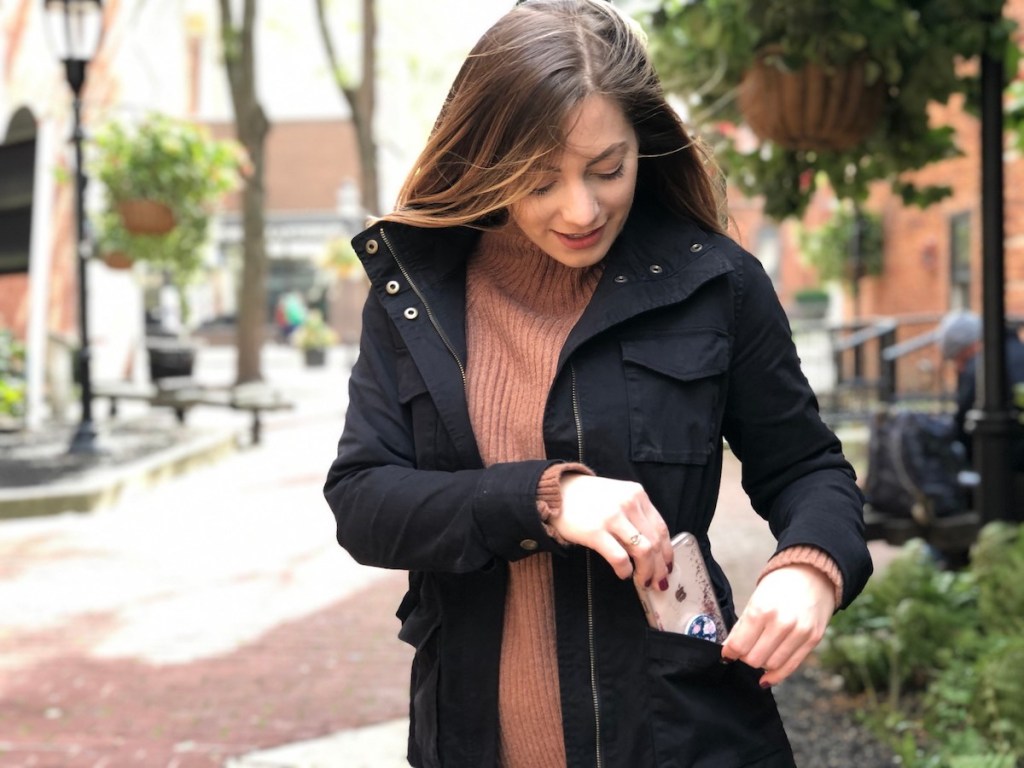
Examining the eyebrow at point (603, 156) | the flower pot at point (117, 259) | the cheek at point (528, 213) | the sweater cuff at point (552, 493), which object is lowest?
the sweater cuff at point (552, 493)

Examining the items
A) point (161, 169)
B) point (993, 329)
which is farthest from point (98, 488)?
point (993, 329)

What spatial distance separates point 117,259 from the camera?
16.6 m

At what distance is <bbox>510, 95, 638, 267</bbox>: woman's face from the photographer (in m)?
1.67

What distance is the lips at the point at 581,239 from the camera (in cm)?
173

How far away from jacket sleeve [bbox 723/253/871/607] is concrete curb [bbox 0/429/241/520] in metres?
8.53

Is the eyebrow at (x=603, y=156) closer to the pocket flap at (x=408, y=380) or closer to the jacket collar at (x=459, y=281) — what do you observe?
the jacket collar at (x=459, y=281)

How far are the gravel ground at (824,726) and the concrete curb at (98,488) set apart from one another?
6.22m

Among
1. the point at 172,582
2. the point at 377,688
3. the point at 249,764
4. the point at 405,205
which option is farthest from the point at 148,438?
the point at 405,205

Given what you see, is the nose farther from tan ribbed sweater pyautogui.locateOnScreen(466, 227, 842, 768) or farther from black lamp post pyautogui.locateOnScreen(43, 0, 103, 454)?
black lamp post pyautogui.locateOnScreen(43, 0, 103, 454)

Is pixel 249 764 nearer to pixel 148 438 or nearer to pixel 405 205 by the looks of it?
pixel 405 205

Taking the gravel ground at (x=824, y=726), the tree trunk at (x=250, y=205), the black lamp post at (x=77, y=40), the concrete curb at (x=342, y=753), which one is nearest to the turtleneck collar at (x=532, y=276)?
the concrete curb at (x=342, y=753)

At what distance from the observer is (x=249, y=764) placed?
4246 mm

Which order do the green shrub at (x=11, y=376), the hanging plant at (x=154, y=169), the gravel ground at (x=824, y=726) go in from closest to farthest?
the gravel ground at (x=824, y=726) < the hanging plant at (x=154, y=169) < the green shrub at (x=11, y=376)

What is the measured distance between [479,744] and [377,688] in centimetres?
377
